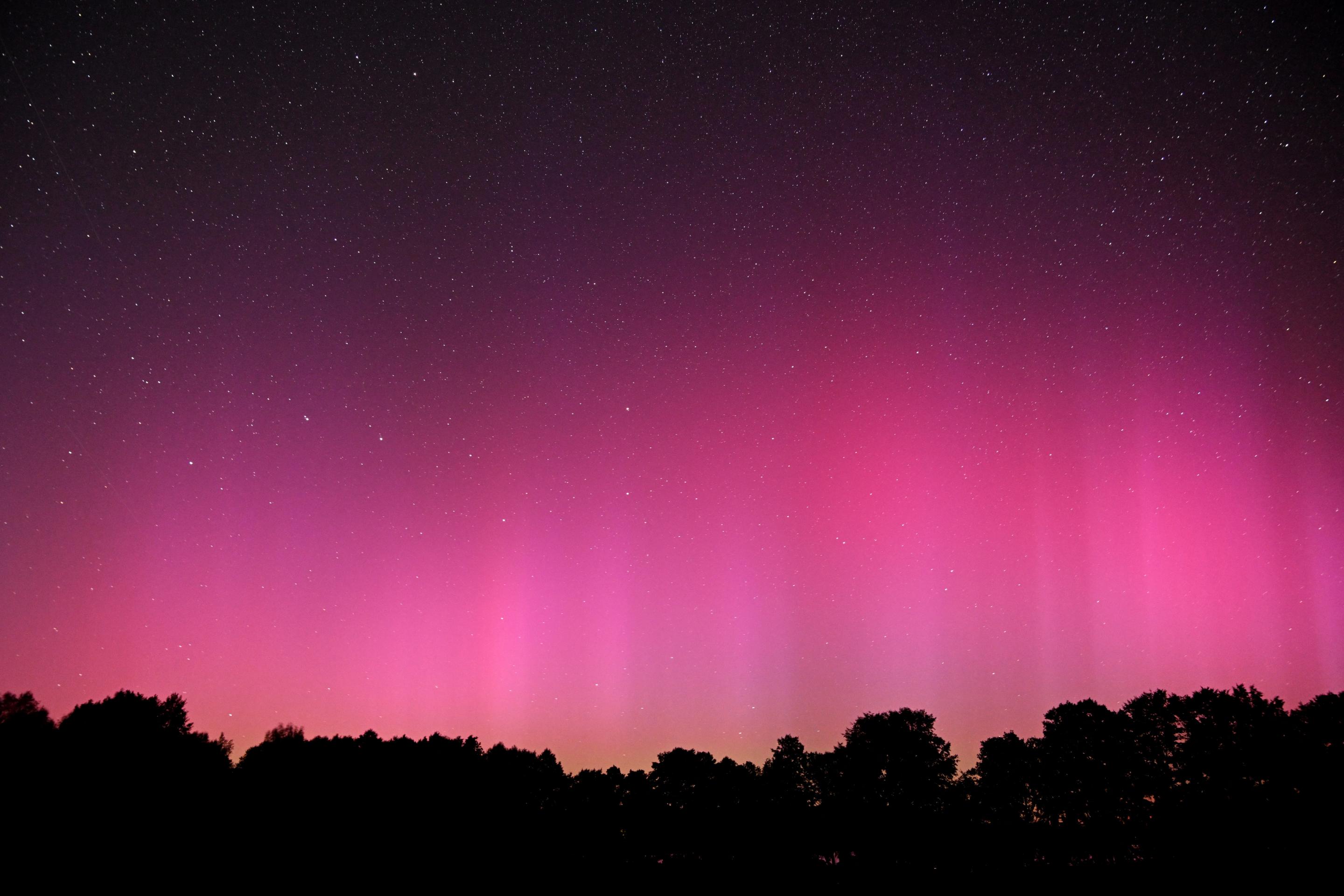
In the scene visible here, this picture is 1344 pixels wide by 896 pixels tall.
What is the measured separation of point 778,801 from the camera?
62844 mm

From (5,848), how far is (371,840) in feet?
67.0

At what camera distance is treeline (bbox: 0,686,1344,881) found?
1641 inches

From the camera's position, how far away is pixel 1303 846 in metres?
37.9

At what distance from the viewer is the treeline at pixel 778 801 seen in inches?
1641

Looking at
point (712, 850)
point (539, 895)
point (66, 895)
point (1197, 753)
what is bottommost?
point (712, 850)

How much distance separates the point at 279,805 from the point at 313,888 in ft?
49.5

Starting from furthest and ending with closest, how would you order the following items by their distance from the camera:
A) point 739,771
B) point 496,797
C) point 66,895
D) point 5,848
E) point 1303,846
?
1. point 739,771
2. point 496,797
3. point 1303,846
4. point 5,848
5. point 66,895

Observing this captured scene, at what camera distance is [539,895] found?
39.6m

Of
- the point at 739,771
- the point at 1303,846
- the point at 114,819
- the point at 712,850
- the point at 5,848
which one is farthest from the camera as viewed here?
the point at 739,771

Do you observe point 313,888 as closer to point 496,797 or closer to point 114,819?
point 114,819

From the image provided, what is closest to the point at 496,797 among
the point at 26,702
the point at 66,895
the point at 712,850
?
the point at 712,850

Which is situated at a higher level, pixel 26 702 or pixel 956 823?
pixel 26 702

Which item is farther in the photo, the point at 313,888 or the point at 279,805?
the point at 279,805

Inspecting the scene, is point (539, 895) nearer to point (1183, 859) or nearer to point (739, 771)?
point (739, 771)
